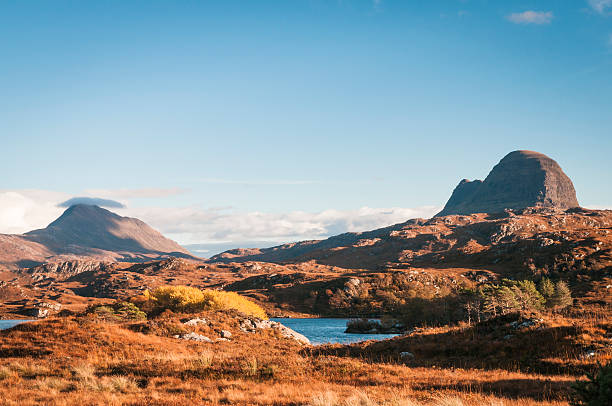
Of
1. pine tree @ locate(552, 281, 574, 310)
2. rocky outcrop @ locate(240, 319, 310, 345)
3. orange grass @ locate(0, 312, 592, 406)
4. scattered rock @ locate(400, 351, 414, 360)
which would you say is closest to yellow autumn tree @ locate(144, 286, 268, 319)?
rocky outcrop @ locate(240, 319, 310, 345)

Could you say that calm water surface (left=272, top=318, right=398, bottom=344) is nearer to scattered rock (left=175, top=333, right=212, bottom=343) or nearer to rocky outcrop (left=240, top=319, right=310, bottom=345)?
rocky outcrop (left=240, top=319, right=310, bottom=345)

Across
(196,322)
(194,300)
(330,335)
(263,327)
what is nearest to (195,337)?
(196,322)

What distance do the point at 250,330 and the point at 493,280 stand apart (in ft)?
506

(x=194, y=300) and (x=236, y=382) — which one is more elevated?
(x=236, y=382)

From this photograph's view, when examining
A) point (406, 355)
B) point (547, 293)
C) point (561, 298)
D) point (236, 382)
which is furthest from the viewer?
point (547, 293)

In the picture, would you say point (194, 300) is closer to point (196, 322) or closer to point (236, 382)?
point (196, 322)

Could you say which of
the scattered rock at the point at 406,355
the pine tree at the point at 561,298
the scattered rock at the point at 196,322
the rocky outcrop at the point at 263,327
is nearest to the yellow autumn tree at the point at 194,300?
the rocky outcrop at the point at 263,327

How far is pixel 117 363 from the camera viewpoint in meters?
23.8

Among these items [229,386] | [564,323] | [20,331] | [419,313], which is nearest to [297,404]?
[229,386]

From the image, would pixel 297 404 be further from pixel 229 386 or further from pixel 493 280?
pixel 493 280

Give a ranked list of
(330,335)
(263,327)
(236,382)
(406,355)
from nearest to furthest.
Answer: (236,382) → (406,355) → (263,327) → (330,335)

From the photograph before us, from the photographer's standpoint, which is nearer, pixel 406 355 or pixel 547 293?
pixel 406 355

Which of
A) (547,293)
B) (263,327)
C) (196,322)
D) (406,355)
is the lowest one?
(547,293)

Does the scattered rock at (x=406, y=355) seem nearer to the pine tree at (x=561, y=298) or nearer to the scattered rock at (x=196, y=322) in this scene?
the scattered rock at (x=196, y=322)
